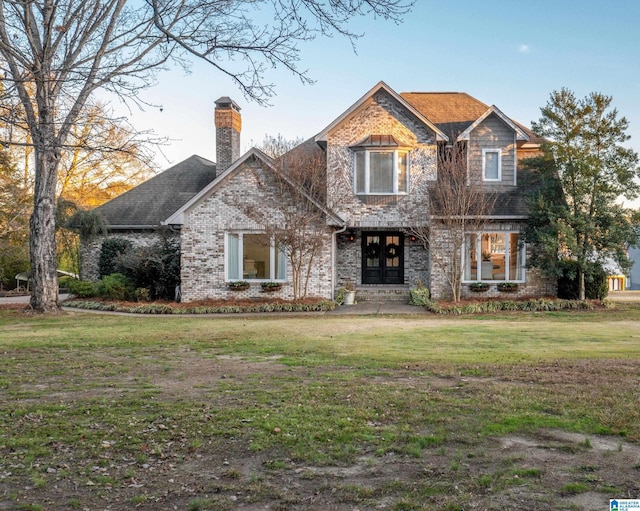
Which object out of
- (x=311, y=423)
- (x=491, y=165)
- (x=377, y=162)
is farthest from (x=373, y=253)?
(x=311, y=423)

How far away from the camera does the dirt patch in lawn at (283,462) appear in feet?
13.1

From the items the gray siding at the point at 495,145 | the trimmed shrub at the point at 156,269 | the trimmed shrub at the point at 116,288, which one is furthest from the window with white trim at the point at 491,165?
the trimmed shrub at the point at 116,288

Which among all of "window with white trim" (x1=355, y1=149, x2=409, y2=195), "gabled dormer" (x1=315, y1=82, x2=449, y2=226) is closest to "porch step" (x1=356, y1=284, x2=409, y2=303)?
"gabled dormer" (x1=315, y1=82, x2=449, y2=226)

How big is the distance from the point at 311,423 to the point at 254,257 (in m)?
14.9

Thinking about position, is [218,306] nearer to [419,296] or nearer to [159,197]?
[419,296]

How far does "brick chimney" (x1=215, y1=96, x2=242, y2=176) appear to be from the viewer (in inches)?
887

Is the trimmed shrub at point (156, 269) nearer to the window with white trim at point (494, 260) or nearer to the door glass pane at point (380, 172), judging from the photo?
the door glass pane at point (380, 172)

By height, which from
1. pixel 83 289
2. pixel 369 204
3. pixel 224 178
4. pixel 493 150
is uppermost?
pixel 493 150

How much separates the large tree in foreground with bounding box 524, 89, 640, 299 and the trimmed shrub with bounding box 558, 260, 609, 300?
0.64 feet

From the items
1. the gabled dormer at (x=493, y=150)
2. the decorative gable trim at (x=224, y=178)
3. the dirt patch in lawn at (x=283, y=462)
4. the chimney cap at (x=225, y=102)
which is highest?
the chimney cap at (x=225, y=102)

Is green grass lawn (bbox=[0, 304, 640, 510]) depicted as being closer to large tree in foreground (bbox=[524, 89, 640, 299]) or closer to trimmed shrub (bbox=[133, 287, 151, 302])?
large tree in foreground (bbox=[524, 89, 640, 299])

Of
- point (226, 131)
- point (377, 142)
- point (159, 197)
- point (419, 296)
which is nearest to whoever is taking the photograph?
point (419, 296)

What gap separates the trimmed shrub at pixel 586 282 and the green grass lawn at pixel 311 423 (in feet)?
26.7

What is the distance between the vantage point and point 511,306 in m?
18.2
